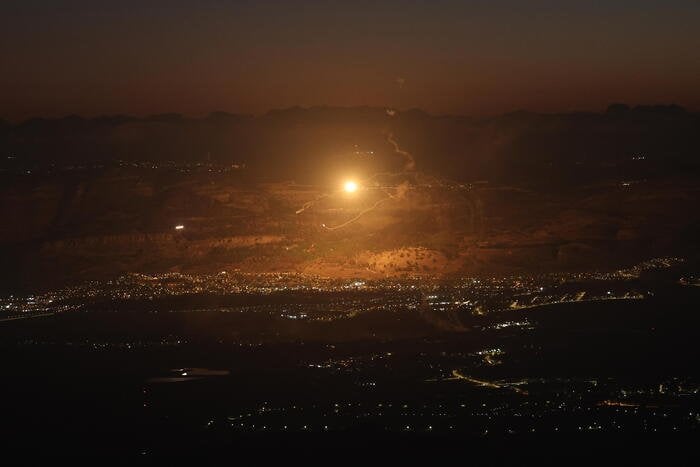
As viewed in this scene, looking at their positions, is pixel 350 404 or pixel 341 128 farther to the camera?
pixel 341 128

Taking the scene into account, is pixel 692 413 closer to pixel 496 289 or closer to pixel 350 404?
pixel 350 404

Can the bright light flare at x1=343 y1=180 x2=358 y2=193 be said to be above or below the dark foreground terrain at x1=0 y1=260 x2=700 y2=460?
above

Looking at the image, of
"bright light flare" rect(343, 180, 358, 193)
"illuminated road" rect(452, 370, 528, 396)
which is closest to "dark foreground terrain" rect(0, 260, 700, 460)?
"illuminated road" rect(452, 370, 528, 396)

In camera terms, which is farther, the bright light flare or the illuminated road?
the bright light flare

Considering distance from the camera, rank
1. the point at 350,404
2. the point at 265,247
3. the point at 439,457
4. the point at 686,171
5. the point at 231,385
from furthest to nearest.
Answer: the point at 686,171 < the point at 265,247 < the point at 231,385 < the point at 350,404 < the point at 439,457

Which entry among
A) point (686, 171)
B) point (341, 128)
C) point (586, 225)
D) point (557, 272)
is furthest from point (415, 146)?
point (557, 272)

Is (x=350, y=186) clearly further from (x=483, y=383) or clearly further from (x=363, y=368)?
(x=483, y=383)

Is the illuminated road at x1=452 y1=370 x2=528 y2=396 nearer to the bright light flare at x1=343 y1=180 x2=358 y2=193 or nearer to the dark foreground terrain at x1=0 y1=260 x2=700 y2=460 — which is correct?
the dark foreground terrain at x1=0 y1=260 x2=700 y2=460

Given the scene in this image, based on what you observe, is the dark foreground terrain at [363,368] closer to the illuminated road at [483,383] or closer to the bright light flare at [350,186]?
the illuminated road at [483,383]

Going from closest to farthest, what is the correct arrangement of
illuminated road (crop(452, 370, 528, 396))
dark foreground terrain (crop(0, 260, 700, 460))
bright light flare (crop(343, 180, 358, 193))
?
dark foreground terrain (crop(0, 260, 700, 460)) < illuminated road (crop(452, 370, 528, 396)) < bright light flare (crop(343, 180, 358, 193))
